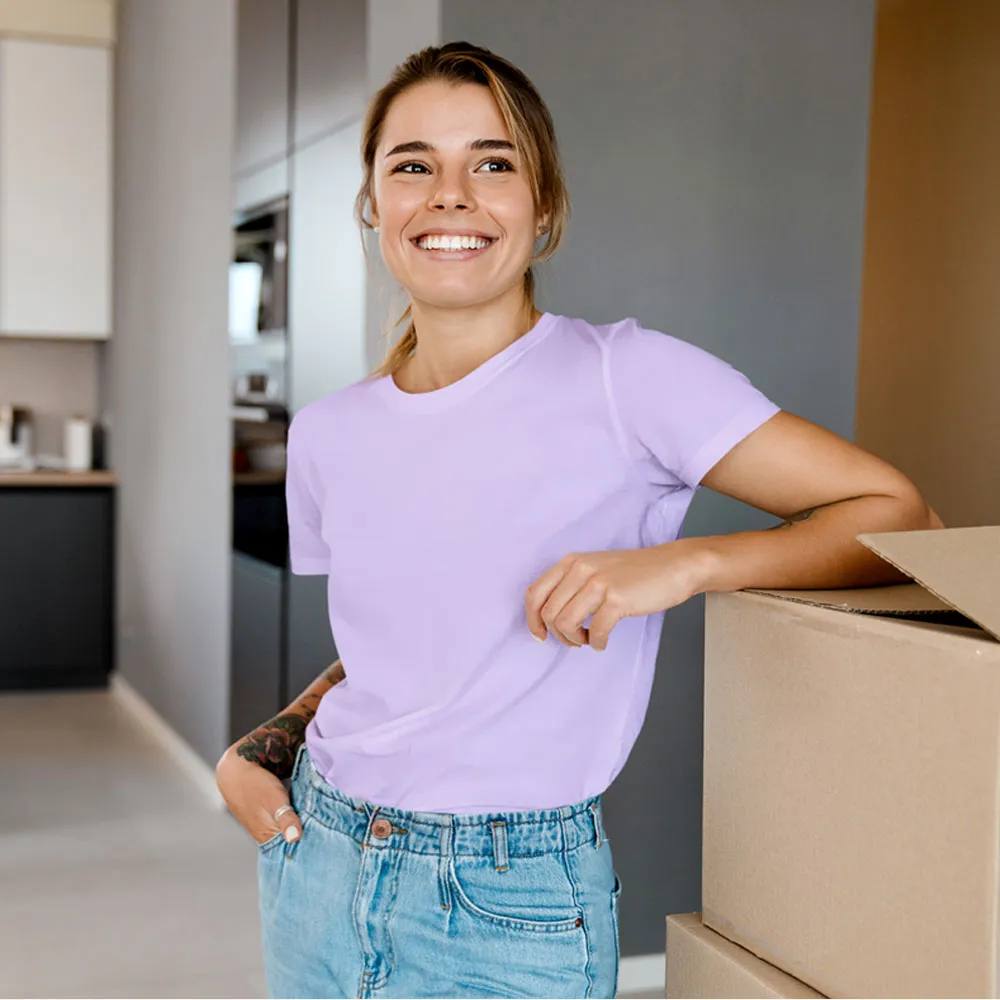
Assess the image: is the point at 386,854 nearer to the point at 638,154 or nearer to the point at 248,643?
the point at 638,154

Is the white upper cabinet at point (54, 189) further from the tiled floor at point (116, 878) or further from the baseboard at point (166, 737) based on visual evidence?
the tiled floor at point (116, 878)

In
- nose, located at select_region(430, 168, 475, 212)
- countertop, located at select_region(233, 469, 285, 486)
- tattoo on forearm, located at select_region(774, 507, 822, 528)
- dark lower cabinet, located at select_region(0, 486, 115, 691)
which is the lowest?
dark lower cabinet, located at select_region(0, 486, 115, 691)

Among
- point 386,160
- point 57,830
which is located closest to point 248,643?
point 57,830

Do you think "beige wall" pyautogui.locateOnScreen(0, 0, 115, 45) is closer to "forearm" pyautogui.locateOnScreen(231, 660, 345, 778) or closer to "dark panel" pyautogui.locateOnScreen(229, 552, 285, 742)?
"dark panel" pyautogui.locateOnScreen(229, 552, 285, 742)

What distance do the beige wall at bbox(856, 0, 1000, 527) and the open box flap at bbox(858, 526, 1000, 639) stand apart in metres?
3.24

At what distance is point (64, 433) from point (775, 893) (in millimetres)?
5306

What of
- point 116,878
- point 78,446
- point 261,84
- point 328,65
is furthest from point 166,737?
point 328,65

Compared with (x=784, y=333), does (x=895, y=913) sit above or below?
below

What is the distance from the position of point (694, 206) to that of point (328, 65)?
0.99 m

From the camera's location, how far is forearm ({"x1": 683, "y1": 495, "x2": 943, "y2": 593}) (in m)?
1.00

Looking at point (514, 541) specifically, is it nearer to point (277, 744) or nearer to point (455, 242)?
point (455, 242)

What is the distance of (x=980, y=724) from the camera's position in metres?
0.78

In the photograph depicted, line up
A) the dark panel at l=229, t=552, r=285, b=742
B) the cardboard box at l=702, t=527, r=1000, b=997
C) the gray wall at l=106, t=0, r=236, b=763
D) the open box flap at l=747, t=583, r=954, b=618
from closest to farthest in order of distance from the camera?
the cardboard box at l=702, t=527, r=1000, b=997 < the open box flap at l=747, t=583, r=954, b=618 < the dark panel at l=229, t=552, r=285, b=742 < the gray wall at l=106, t=0, r=236, b=763

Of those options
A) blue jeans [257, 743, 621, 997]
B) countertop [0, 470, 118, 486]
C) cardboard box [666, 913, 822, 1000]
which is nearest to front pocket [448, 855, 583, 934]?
blue jeans [257, 743, 621, 997]
